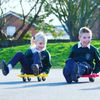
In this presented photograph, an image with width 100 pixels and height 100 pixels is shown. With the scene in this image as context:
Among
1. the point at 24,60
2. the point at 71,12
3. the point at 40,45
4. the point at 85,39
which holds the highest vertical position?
the point at 71,12

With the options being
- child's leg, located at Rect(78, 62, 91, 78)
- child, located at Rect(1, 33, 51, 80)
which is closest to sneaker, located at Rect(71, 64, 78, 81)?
child's leg, located at Rect(78, 62, 91, 78)

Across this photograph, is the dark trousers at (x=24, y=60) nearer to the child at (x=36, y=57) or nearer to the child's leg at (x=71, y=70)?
the child at (x=36, y=57)

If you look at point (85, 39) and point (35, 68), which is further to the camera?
point (85, 39)

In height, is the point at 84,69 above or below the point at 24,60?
below

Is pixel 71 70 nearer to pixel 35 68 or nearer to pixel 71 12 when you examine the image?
pixel 35 68

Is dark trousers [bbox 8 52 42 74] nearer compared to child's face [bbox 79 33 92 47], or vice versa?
dark trousers [bbox 8 52 42 74]

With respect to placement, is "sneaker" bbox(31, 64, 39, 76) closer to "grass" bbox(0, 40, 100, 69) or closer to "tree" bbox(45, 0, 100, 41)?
"grass" bbox(0, 40, 100, 69)

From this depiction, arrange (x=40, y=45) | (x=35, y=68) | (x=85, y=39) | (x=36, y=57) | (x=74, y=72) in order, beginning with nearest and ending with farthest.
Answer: (x=74, y=72) < (x=35, y=68) < (x=36, y=57) < (x=85, y=39) < (x=40, y=45)

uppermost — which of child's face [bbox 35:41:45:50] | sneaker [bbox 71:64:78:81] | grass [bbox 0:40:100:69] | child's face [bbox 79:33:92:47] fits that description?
child's face [bbox 79:33:92:47]

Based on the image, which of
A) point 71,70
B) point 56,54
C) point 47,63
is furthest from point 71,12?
point 71,70

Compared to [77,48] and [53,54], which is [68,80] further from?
[53,54]

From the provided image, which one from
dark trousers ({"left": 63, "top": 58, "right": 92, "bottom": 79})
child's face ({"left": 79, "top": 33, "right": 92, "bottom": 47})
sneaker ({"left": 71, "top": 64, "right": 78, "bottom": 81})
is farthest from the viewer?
child's face ({"left": 79, "top": 33, "right": 92, "bottom": 47})

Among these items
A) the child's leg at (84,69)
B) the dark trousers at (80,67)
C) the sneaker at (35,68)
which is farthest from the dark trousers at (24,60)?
the child's leg at (84,69)

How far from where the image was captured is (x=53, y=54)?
64.3ft
